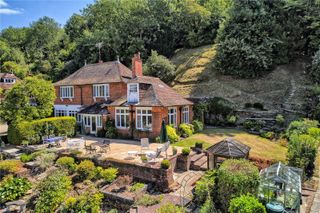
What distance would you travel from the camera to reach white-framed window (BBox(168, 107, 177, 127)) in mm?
20575

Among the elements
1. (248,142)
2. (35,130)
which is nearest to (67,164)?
(35,130)

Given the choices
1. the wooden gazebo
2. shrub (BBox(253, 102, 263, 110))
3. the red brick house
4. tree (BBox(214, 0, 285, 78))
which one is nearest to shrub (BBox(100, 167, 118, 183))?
the wooden gazebo

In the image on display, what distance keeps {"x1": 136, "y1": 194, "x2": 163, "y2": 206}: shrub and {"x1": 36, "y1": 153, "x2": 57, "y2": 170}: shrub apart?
796 cm

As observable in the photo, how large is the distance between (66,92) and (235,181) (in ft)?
81.9

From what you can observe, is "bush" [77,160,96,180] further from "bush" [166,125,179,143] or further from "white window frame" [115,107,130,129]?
"white window frame" [115,107,130,129]

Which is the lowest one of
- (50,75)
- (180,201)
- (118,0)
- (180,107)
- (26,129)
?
(180,201)

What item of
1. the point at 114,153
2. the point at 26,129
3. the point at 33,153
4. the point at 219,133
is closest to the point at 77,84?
the point at 26,129

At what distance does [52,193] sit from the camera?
11.7 metres

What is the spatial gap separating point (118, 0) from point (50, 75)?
22.0 meters

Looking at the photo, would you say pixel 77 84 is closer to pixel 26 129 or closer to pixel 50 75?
pixel 26 129

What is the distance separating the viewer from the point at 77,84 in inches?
1063

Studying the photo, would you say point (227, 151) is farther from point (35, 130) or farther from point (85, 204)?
point (35, 130)

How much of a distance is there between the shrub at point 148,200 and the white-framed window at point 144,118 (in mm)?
9081

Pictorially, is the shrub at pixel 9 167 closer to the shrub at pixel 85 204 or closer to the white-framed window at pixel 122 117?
the shrub at pixel 85 204
